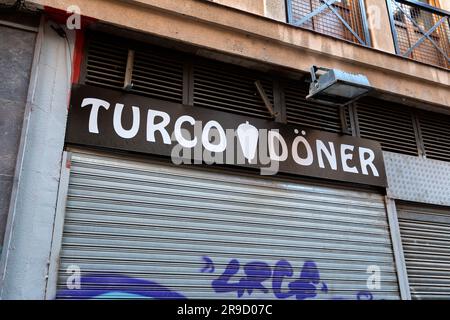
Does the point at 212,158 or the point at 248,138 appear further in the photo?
the point at 248,138

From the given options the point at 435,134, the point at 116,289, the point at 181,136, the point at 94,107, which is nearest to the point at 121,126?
the point at 94,107

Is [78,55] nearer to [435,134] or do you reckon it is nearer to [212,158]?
[212,158]

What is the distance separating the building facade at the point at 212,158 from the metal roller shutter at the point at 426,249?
2 centimetres

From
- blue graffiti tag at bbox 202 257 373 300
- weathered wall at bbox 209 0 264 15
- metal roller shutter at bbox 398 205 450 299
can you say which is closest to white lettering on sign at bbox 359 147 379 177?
metal roller shutter at bbox 398 205 450 299

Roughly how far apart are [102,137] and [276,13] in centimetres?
296

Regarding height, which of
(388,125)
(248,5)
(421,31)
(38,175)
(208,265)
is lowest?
(208,265)

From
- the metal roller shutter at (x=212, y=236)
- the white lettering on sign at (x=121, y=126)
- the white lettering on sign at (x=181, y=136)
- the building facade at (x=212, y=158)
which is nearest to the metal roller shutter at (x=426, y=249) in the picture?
the building facade at (x=212, y=158)

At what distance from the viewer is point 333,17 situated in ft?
21.7

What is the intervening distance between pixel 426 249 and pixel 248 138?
9.66 ft

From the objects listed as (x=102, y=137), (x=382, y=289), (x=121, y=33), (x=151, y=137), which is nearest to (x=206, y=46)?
(x=121, y=33)

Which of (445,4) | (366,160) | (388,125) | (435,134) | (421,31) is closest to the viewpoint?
(366,160)

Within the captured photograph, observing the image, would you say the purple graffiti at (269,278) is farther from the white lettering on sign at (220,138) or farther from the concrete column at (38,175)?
the concrete column at (38,175)

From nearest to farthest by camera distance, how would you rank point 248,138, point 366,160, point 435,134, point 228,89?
point 248,138, point 228,89, point 366,160, point 435,134

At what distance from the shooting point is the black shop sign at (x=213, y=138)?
4586mm
